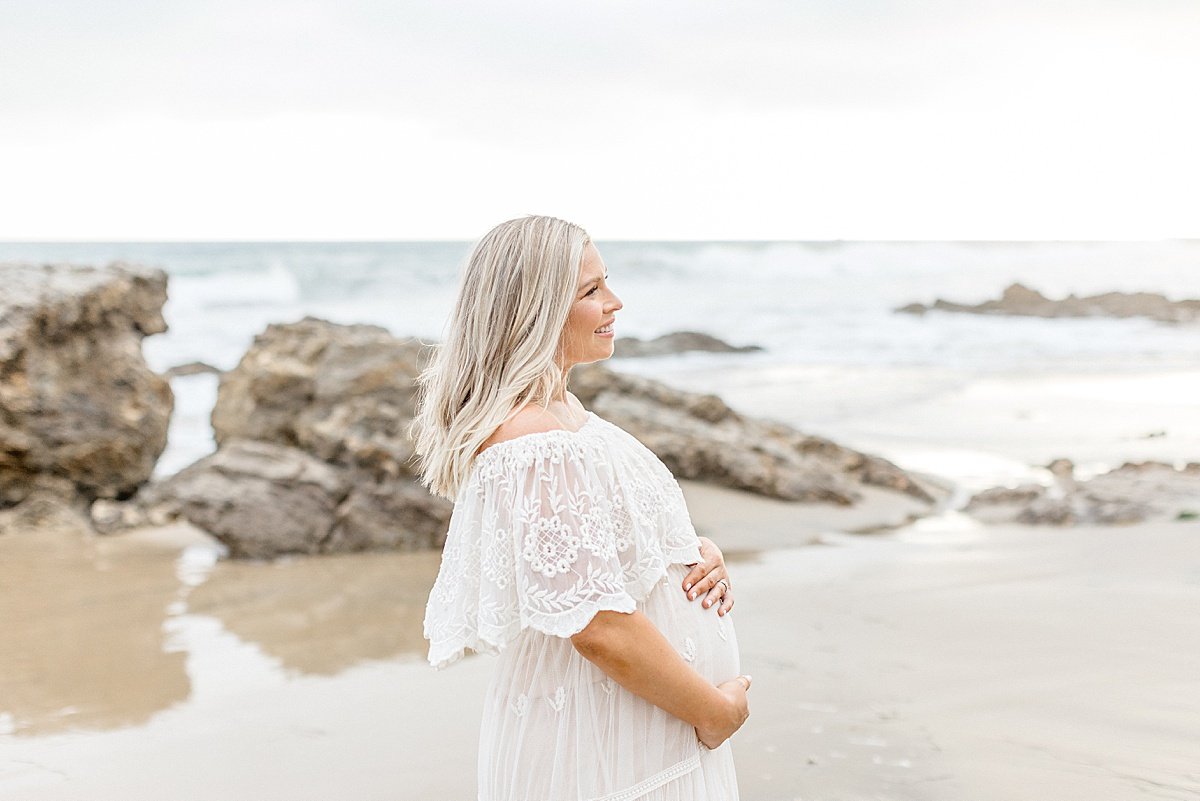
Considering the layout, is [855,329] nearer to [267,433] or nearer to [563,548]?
[267,433]

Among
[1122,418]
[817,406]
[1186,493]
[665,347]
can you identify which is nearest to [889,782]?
[1186,493]

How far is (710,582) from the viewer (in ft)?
7.23

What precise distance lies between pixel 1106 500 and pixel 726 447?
251cm

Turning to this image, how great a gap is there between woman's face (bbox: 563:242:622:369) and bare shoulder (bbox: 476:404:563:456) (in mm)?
144

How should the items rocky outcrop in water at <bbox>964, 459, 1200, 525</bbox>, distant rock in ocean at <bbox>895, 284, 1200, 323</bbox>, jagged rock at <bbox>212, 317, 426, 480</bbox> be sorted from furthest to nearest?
distant rock in ocean at <bbox>895, 284, 1200, 323</bbox>
rocky outcrop in water at <bbox>964, 459, 1200, 525</bbox>
jagged rock at <bbox>212, 317, 426, 480</bbox>

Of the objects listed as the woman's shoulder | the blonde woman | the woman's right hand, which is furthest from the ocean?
the woman's right hand

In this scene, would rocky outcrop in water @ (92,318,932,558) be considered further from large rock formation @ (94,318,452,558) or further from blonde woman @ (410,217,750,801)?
blonde woman @ (410,217,750,801)

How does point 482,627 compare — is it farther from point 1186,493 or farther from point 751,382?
point 751,382

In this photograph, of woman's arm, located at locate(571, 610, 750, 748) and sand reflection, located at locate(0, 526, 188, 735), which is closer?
woman's arm, located at locate(571, 610, 750, 748)

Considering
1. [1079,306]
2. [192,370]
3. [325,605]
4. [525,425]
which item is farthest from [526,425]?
[1079,306]

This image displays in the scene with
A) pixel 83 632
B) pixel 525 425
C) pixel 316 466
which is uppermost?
pixel 525 425

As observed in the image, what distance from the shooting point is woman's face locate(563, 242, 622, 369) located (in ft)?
6.79

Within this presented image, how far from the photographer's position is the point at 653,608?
82.7 inches

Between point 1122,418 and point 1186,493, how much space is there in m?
6.25
